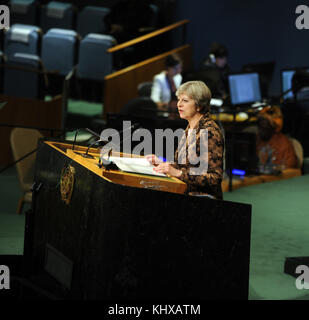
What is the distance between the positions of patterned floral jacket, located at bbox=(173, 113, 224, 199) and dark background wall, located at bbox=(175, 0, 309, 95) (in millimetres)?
5282

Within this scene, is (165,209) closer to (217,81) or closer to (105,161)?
(105,161)

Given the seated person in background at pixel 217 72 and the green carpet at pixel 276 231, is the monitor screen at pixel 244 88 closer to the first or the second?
the seated person in background at pixel 217 72

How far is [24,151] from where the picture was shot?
5.41 metres

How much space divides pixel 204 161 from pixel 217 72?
168 inches

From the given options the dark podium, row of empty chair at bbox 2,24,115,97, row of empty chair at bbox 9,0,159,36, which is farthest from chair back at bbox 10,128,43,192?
row of empty chair at bbox 9,0,159,36

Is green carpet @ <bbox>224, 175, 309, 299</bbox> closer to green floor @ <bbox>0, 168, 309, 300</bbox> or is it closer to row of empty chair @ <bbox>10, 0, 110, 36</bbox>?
green floor @ <bbox>0, 168, 309, 300</bbox>

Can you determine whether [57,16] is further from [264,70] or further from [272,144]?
[272,144]

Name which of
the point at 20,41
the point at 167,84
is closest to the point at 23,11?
the point at 20,41

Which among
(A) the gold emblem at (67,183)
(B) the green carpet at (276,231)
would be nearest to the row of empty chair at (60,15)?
(B) the green carpet at (276,231)

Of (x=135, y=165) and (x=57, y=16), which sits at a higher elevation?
(x=57, y=16)

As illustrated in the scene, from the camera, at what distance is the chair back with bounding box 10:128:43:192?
17.4 feet

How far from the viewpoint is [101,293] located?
9.18 feet

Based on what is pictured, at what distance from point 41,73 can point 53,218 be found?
4.53 meters

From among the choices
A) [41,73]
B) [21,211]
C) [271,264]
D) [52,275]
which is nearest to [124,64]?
[41,73]
